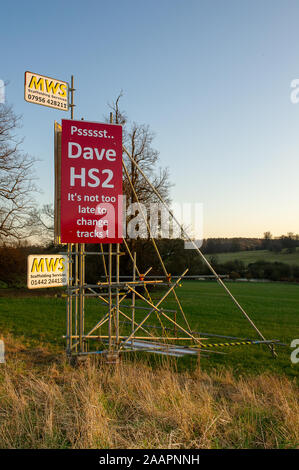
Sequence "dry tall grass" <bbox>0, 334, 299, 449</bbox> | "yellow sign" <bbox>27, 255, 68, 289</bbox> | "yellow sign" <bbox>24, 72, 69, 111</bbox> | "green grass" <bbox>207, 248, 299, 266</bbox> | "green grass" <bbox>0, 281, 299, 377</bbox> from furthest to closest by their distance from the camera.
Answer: "green grass" <bbox>207, 248, 299, 266</bbox> < "green grass" <bbox>0, 281, 299, 377</bbox> < "yellow sign" <bbox>24, 72, 69, 111</bbox> < "yellow sign" <bbox>27, 255, 68, 289</bbox> < "dry tall grass" <bbox>0, 334, 299, 449</bbox>

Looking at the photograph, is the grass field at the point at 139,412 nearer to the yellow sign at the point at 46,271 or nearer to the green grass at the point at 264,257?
the yellow sign at the point at 46,271

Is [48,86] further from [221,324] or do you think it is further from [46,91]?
[221,324]

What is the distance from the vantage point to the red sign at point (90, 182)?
8336 mm

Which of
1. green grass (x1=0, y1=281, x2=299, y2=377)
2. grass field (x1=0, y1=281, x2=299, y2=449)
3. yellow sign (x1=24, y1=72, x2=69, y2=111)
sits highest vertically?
yellow sign (x1=24, y1=72, x2=69, y2=111)

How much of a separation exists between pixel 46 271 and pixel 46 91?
3251 millimetres

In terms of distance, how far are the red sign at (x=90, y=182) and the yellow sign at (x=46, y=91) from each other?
0.53 metres

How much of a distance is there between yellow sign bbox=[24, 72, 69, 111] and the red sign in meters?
0.53

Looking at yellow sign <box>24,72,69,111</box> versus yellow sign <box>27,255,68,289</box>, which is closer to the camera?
yellow sign <box>27,255,68,289</box>

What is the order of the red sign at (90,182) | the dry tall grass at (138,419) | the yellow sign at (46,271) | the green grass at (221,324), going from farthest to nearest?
the green grass at (221,324)
the red sign at (90,182)
the yellow sign at (46,271)
the dry tall grass at (138,419)

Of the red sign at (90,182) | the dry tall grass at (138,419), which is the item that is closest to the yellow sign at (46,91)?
the red sign at (90,182)

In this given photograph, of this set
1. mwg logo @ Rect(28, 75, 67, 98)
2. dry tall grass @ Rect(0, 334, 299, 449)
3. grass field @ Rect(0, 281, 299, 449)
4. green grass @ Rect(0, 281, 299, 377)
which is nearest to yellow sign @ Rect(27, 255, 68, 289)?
grass field @ Rect(0, 281, 299, 449)

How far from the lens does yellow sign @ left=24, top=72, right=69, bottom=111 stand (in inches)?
319

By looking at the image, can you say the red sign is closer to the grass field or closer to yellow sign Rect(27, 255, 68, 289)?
yellow sign Rect(27, 255, 68, 289)
